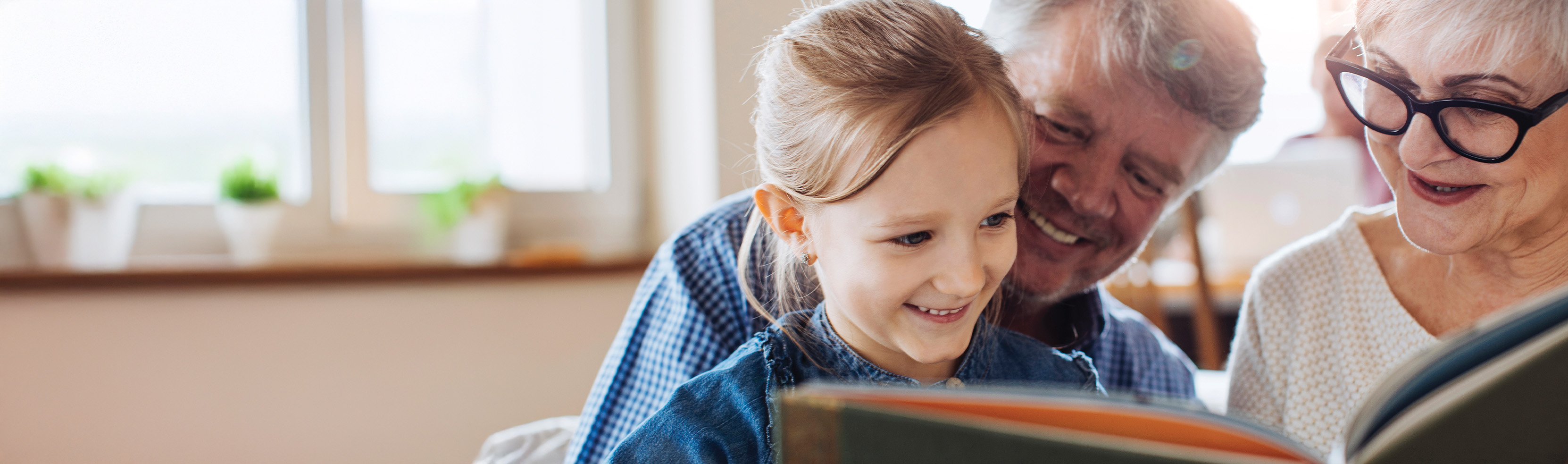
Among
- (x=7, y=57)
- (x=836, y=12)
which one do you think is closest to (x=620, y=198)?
(x=7, y=57)

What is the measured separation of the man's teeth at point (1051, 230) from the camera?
3.61ft

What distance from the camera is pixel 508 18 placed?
7.72ft

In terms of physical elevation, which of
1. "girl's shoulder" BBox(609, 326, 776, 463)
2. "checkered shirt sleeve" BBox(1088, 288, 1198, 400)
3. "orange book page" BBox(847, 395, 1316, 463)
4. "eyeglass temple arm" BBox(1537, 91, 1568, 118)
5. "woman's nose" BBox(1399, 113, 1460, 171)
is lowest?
"checkered shirt sleeve" BBox(1088, 288, 1198, 400)

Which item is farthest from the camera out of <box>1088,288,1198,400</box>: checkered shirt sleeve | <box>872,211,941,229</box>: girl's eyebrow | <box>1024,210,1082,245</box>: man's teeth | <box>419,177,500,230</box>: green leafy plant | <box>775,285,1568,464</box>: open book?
<box>419,177,500,230</box>: green leafy plant

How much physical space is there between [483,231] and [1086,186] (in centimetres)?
162

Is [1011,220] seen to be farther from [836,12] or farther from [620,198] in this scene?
[620,198]

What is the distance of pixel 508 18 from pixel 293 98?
0.56 meters

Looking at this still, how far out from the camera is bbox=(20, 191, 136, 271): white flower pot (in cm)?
182

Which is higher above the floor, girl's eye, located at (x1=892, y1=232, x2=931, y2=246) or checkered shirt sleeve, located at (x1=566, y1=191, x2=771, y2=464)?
girl's eye, located at (x1=892, y1=232, x2=931, y2=246)

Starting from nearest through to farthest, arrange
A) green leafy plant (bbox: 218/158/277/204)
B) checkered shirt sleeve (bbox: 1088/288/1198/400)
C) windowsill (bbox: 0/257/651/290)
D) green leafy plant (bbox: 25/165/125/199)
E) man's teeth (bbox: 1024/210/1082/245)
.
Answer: man's teeth (bbox: 1024/210/1082/245), checkered shirt sleeve (bbox: 1088/288/1198/400), windowsill (bbox: 0/257/651/290), green leafy plant (bbox: 25/165/125/199), green leafy plant (bbox: 218/158/277/204)

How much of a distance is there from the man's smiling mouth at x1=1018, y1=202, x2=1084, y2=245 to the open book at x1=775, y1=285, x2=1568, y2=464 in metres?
0.64

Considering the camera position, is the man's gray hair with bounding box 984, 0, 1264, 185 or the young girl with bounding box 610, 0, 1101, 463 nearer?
the young girl with bounding box 610, 0, 1101, 463

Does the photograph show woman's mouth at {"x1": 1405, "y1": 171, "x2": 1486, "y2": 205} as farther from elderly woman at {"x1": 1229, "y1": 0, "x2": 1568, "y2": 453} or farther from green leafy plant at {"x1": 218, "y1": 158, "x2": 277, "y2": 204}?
green leafy plant at {"x1": 218, "y1": 158, "x2": 277, "y2": 204}

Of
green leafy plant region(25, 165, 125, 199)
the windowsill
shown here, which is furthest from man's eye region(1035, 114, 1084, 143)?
green leafy plant region(25, 165, 125, 199)
